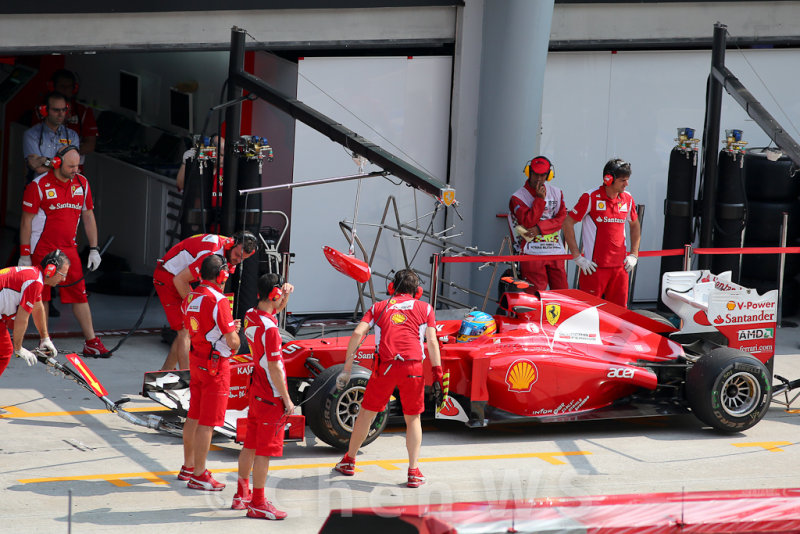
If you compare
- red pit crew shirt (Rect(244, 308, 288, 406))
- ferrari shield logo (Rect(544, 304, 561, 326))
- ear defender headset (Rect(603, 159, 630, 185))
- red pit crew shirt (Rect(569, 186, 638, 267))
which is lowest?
red pit crew shirt (Rect(244, 308, 288, 406))

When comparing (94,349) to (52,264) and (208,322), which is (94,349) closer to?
(52,264)

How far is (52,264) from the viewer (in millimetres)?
8547

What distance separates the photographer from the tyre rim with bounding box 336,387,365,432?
8.40 metres

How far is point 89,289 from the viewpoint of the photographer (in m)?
14.1

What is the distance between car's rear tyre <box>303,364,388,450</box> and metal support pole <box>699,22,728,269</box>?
18.3ft

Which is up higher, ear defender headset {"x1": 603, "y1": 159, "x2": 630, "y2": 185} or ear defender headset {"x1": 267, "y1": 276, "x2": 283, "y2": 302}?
ear defender headset {"x1": 603, "y1": 159, "x2": 630, "y2": 185}

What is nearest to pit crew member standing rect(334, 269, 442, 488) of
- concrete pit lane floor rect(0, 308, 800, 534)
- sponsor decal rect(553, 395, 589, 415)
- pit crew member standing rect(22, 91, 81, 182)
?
concrete pit lane floor rect(0, 308, 800, 534)

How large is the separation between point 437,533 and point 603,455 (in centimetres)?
487

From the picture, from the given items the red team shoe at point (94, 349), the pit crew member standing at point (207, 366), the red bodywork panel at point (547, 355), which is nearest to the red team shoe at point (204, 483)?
the pit crew member standing at point (207, 366)

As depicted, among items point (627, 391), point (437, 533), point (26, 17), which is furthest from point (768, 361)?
point (26, 17)

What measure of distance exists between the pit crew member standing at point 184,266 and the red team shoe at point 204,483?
2.38 m

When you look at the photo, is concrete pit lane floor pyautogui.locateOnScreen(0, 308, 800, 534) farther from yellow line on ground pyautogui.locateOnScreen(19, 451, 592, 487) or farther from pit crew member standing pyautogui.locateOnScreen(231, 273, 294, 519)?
pit crew member standing pyautogui.locateOnScreen(231, 273, 294, 519)

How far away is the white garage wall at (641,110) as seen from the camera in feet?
46.5

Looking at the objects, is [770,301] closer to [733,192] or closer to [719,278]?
[719,278]
